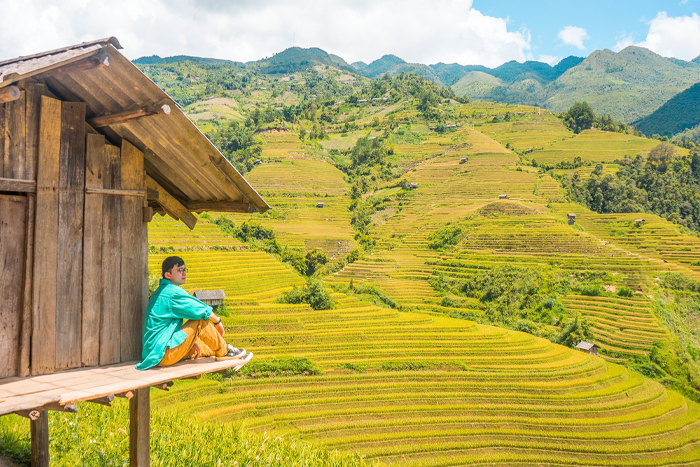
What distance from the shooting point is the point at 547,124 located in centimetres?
8075

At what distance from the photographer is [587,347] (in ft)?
92.2

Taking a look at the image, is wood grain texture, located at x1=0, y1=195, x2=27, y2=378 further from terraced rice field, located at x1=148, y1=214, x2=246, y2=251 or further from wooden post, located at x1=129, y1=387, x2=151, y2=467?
terraced rice field, located at x1=148, y1=214, x2=246, y2=251

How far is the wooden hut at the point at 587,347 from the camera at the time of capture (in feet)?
92.1

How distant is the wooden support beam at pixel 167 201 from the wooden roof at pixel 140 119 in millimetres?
66

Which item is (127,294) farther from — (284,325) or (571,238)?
(571,238)

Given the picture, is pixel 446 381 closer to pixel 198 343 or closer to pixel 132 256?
pixel 198 343

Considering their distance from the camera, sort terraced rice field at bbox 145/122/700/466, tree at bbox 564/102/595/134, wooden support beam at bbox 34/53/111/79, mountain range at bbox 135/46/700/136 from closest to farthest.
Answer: wooden support beam at bbox 34/53/111/79
terraced rice field at bbox 145/122/700/466
tree at bbox 564/102/595/134
mountain range at bbox 135/46/700/136

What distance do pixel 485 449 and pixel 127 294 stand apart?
58.2 ft

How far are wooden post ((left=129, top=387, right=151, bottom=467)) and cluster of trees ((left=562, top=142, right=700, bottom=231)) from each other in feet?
188

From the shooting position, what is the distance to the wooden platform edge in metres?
1.83

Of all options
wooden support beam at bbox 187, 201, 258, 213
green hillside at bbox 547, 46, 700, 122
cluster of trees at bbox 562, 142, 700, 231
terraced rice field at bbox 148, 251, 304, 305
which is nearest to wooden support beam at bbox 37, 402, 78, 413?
wooden support beam at bbox 187, 201, 258, 213

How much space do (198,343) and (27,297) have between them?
90 cm

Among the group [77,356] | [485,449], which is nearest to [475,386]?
[485,449]

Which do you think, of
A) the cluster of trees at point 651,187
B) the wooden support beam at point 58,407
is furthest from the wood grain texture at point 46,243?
the cluster of trees at point 651,187
